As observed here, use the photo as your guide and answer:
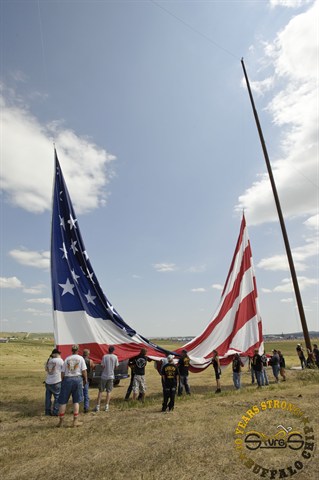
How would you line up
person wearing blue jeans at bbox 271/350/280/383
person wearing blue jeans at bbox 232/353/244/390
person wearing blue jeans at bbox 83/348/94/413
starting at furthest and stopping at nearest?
1. person wearing blue jeans at bbox 271/350/280/383
2. person wearing blue jeans at bbox 232/353/244/390
3. person wearing blue jeans at bbox 83/348/94/413

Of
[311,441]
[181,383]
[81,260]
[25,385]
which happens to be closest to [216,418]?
[311,441]

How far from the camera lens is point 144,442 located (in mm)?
6699

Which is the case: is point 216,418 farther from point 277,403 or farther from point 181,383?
point 181,383

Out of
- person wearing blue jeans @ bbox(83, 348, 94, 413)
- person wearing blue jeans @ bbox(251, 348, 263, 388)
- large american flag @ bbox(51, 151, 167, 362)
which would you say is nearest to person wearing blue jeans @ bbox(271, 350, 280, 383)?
person wearing blue jeans @ bbox(251, 348, 263, 388)

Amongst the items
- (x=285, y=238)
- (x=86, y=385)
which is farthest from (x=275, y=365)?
(x=86, y=385)

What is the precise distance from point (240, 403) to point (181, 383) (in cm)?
375

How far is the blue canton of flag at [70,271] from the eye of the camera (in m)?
11.7

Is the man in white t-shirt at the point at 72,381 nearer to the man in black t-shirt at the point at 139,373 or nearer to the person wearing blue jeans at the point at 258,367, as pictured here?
the man in black t-shirt at the point at 139,373

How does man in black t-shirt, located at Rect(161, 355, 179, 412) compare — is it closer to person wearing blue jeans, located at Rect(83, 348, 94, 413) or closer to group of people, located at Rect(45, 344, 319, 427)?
group of people, located at Rect(45, 344, 319, 427)

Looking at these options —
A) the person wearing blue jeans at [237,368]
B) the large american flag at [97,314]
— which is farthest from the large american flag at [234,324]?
the person wearing blue jeans at [237,368]

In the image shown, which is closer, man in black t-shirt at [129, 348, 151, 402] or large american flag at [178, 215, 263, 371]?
man in black t-shirt at [129, 348, 151, 402]

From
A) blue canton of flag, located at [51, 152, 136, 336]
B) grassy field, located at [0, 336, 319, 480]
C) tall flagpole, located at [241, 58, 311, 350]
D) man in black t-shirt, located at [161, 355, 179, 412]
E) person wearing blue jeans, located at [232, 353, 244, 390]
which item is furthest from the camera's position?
tall flagpole, located at [241, 58, 311, 350]

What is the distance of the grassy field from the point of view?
532 centimetres

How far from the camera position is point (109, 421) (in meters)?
8.55
